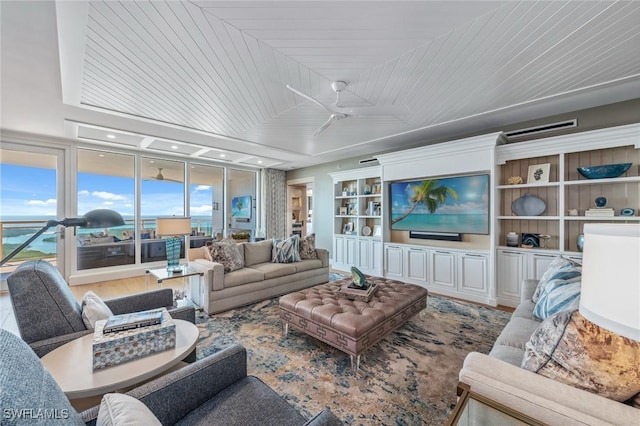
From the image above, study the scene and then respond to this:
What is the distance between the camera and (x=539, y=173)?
3.57 m

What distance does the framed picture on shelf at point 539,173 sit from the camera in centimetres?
350

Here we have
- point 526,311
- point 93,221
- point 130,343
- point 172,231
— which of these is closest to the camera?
point 93,221

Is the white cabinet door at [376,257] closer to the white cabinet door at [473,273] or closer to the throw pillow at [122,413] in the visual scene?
the white cabinet door at [473,273]

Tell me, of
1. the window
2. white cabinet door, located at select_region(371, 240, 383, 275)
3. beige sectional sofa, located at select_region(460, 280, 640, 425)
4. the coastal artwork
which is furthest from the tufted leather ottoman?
the coastal artwork

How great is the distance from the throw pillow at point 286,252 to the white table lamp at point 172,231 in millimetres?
1396

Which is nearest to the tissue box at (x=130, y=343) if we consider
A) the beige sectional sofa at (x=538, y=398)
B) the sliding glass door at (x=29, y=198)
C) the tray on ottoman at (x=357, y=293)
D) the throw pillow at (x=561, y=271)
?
the beige sectional sofa at (x=538, y=398)

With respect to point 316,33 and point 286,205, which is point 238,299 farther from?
point 286,205

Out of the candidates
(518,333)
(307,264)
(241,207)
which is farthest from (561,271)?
(241,207)

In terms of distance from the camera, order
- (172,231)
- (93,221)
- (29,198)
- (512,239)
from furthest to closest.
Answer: (29,198), (512,239), (172,231), (93,221)

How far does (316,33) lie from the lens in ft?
6.32

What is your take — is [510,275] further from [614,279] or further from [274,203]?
[274,203]

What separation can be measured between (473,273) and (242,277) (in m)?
3.40

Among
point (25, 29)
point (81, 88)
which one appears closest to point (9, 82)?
point (81, 88)

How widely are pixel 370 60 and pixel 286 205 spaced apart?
5792mm
